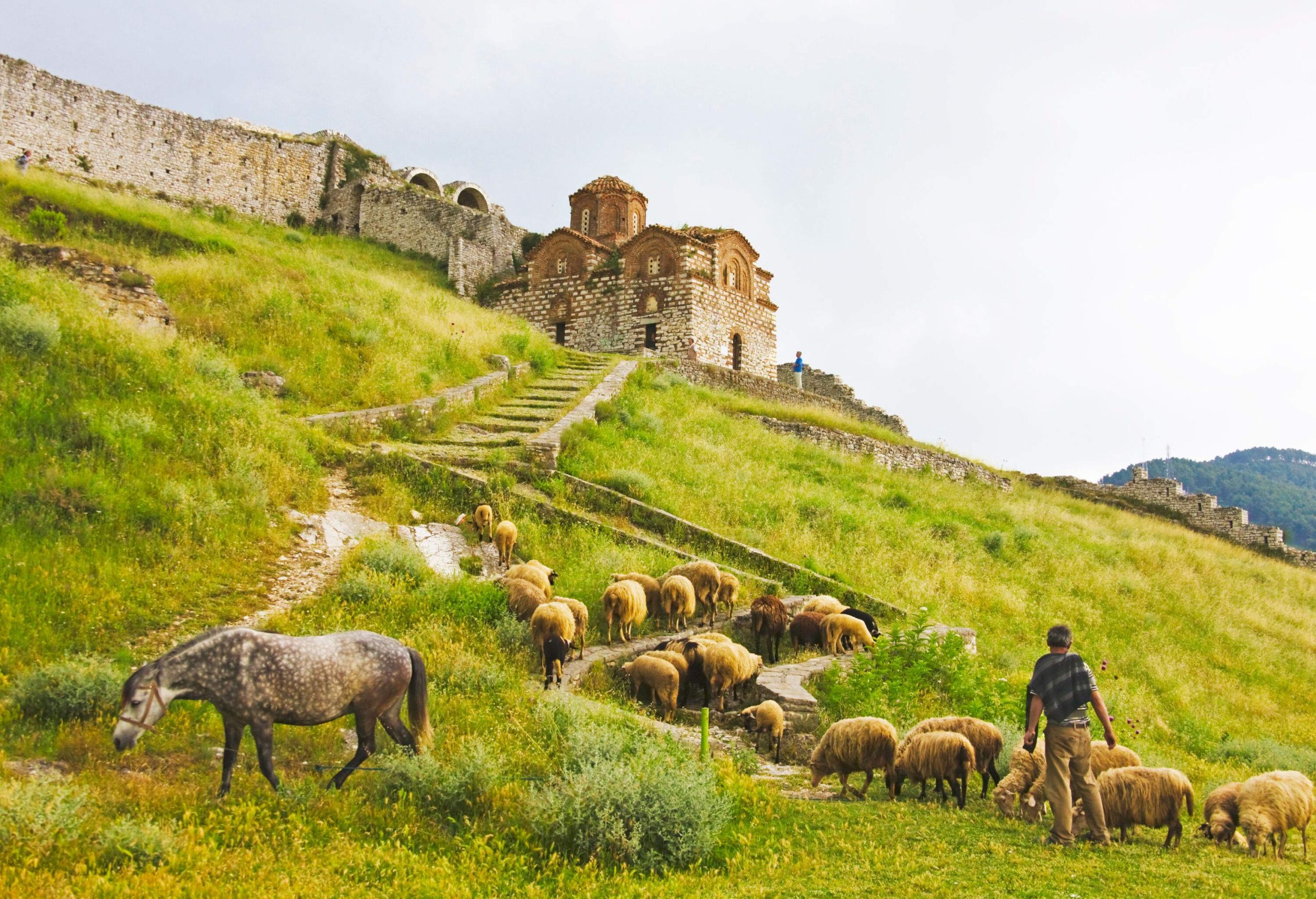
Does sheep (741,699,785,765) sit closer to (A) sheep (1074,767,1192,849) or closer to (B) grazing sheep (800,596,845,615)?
(A) sheep (1074,767,1192,849)

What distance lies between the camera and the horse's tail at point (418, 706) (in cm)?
673

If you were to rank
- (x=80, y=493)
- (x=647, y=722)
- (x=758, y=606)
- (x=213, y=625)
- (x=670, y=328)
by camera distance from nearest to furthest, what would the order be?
(x=647, y=722) < (x=213, y=625) < (x=80, y=493) < (x=758, y=606) < (x=670, y=328)

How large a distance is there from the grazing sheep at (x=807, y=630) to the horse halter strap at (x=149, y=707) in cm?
825

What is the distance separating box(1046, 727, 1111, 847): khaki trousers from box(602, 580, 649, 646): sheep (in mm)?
5390

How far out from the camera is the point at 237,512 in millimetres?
10898

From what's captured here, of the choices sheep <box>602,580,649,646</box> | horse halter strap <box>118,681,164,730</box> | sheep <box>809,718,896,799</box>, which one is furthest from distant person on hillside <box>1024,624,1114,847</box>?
horse halter strap <box>118,681,164,730</box>

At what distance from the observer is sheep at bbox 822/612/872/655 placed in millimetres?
12117

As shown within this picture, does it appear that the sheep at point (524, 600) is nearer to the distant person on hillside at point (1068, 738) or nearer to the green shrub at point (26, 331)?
the distant person on hillside at point (1068, 738)

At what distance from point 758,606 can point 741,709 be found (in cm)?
232

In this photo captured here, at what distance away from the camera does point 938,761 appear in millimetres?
7711

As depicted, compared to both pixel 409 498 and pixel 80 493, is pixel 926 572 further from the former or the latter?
pixel 80 493

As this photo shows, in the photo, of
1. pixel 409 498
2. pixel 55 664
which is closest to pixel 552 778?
pixel 55 664

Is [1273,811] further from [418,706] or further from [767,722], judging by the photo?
[418,706]

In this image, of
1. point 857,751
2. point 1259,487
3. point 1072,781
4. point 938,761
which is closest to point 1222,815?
point 1072,781
